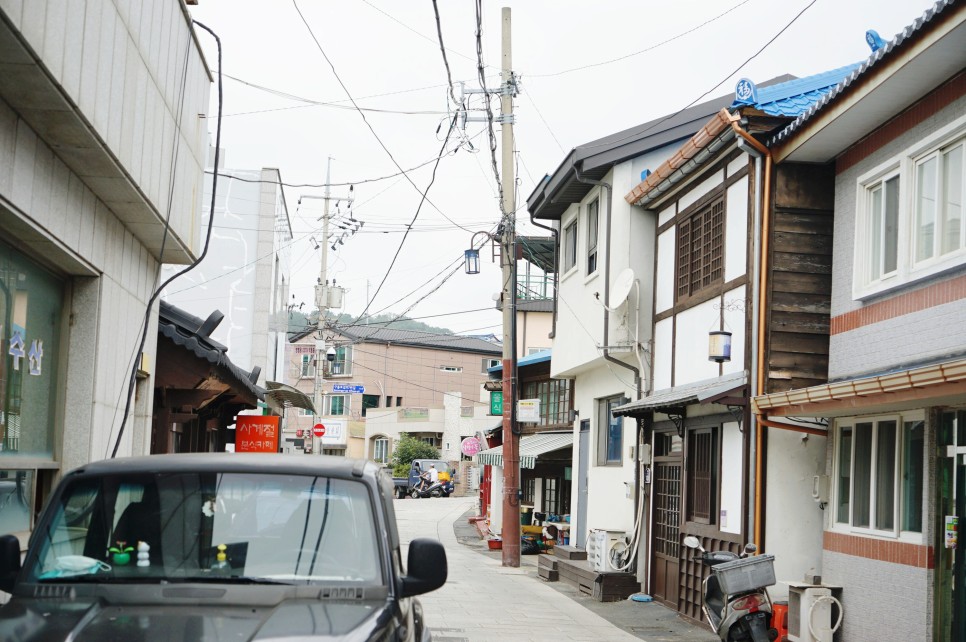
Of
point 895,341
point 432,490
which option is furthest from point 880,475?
point 432,490

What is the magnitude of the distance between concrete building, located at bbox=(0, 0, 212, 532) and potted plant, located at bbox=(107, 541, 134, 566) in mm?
2688

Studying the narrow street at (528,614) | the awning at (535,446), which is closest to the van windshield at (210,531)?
the narrow street at (528,614)

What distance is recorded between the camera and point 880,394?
351 inches

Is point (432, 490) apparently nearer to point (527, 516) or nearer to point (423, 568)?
point (527, 516)

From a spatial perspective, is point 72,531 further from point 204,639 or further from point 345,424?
point 345,424

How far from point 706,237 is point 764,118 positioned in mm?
2706

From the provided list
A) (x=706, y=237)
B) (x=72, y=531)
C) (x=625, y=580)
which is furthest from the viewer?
(x=625, y=580)

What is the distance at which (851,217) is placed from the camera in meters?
11.6

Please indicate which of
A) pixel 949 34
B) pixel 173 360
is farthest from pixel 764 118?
pixel 173 360

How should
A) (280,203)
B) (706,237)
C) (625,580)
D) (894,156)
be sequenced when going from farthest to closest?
1. (280,203)
2. (625,580)
3. (706,237)
4. (894,156)

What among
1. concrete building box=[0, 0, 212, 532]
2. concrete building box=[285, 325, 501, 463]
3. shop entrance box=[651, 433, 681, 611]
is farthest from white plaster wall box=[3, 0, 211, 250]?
concrete building box=[285, 325, 501, 463]

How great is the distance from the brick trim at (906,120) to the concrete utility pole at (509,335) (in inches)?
416

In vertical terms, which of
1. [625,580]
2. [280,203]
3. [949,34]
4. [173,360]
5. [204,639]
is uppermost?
[280,203]

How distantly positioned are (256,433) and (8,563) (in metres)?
16.3
